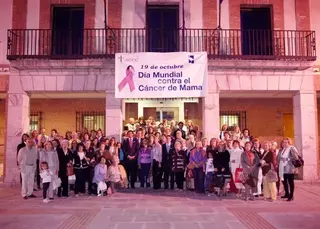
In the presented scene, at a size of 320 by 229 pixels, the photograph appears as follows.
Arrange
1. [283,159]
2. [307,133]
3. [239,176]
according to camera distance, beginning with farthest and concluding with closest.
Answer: [307,133] → [239,176] → [283,159]

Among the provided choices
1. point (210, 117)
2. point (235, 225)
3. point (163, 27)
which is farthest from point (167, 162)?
point (163, 27)

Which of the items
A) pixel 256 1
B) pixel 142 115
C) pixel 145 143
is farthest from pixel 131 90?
pixel 256 1

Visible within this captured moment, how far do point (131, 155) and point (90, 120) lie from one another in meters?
6.10

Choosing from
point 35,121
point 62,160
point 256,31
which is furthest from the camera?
point 35,121

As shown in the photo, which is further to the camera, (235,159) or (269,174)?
(235,159)

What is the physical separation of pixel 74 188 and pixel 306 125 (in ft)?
29.0

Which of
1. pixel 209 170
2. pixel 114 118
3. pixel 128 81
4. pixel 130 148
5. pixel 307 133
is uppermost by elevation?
pixel 128 81

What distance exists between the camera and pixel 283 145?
31.0 feet

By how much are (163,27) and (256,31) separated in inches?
151

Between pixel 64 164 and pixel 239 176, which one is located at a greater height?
pixel 64 164

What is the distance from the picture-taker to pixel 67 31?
44.2 ft

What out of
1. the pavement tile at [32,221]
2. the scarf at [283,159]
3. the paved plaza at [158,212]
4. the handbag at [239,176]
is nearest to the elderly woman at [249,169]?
the handbag at [239,176]

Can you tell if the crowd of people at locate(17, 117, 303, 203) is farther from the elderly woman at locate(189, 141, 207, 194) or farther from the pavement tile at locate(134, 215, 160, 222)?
the pavement tile at locate(134, 215, 160, 222)

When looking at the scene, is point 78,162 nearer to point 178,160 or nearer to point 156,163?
point 156,163
